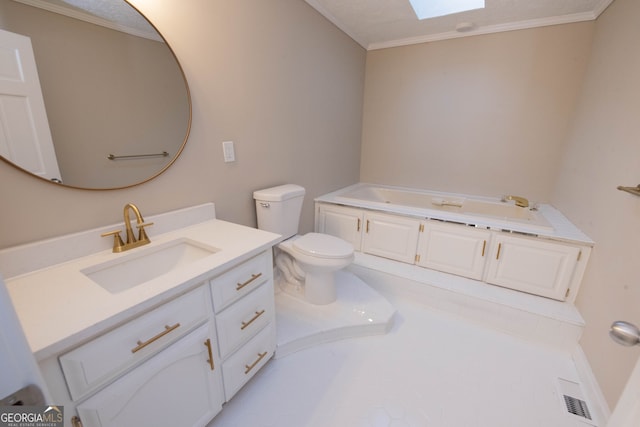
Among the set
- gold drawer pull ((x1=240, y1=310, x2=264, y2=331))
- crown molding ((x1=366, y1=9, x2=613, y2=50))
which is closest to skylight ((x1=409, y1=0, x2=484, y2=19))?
crown molding ((x1=366, y1=9, x2=613, y2=50))

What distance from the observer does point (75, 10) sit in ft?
3.35

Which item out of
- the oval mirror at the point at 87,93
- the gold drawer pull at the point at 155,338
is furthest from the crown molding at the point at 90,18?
the gold drawer pull at the point at 155,338

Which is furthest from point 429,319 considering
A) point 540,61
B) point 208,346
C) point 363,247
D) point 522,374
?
point 540,61

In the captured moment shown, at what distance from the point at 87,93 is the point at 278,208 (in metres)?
1.09

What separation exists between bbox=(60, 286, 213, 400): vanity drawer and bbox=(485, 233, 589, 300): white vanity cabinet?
→ 198 cm

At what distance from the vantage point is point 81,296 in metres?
0.85

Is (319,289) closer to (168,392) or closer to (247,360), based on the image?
(247,360)

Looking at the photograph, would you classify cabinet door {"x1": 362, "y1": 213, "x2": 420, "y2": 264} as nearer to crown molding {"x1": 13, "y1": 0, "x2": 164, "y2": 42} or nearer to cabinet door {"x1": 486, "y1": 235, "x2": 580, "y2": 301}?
cabinet door {"x1": 486, "y1": 235, "x2": 580, "y2": 301}

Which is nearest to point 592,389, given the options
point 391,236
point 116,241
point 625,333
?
point 625,333

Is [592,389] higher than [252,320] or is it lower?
lower

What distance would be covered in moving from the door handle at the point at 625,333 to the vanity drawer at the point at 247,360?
1257mm

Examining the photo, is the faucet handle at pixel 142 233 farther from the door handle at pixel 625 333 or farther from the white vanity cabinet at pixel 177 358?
the door handle at pixel 625 333

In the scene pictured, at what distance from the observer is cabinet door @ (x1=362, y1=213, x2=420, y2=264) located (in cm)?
230

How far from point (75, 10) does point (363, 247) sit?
7.45 feet
